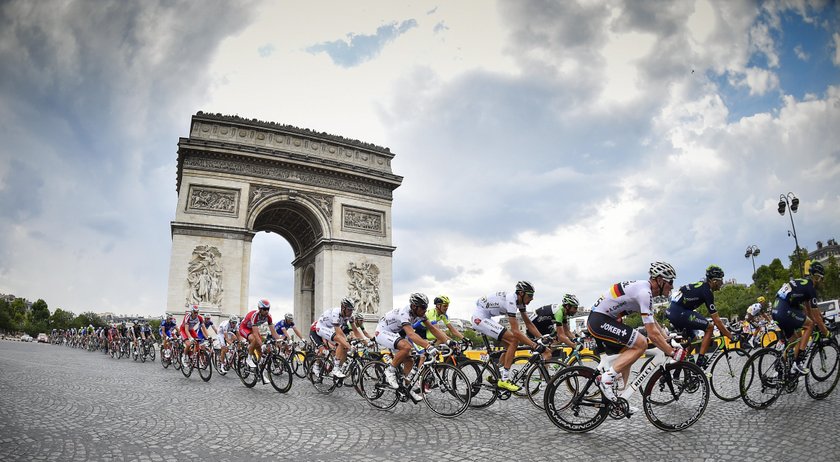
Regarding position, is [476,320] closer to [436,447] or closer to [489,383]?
[489,383]

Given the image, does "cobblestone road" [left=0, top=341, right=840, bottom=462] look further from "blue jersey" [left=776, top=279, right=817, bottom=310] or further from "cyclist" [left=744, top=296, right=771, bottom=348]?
"cyclist" [left=744, top=296, right=771, bottom=348]

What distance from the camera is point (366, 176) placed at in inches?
1134

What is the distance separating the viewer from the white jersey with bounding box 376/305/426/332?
700cm

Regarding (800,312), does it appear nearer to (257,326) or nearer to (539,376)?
(539,376)

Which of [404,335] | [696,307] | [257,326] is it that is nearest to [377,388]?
[404,335]

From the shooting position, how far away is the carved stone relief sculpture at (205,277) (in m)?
23.2

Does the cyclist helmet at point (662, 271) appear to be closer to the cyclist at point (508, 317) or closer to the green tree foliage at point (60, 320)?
the cyclist at point (508, 317)

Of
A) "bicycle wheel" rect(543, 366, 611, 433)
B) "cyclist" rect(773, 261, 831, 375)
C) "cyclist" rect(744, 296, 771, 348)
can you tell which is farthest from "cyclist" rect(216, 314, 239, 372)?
"cyclist" rect(744, 296, 771, 348)

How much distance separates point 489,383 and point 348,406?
2.21m

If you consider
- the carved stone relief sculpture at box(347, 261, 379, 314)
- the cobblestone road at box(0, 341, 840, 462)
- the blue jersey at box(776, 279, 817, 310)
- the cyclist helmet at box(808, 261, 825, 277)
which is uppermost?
the carved stone relief sculpture at box(347, 261, 379, 314)

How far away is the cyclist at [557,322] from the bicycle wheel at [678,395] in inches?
67.4

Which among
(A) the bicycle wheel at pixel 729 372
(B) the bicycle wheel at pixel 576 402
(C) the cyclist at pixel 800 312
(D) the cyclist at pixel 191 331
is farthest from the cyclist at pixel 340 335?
(C) the cyclist at pixel 800 312

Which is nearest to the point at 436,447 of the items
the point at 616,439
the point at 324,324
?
the point at 616,439

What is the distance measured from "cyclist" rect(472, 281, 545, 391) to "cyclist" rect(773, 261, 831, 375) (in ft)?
10.7
